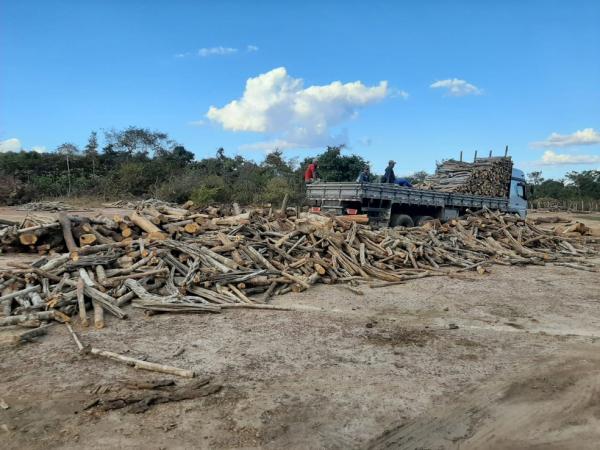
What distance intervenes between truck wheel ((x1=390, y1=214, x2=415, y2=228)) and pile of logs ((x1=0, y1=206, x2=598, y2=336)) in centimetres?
147

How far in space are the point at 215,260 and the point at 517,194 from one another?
15608 millimetres

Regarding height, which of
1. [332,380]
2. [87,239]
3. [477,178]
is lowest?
[332,380]

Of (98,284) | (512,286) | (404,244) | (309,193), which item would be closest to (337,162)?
(309,193)

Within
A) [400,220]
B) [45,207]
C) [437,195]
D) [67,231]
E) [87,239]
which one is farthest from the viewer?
[45,207]

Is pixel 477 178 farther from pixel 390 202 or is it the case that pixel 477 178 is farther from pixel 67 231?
pixel 67 231

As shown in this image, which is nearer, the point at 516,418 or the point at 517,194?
the point at 516,418

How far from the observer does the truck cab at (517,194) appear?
19375 millimetres

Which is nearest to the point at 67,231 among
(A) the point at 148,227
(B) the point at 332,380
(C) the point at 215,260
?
(A) the point at 148,227

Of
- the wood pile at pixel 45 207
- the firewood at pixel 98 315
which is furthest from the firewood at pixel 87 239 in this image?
the wood pile at pixel 45 207

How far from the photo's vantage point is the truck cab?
63.6 ft

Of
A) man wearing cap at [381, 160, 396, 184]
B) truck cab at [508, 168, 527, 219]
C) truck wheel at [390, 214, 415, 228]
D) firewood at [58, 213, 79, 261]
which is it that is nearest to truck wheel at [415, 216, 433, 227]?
truck wheel at [390, 214, 415, 228]

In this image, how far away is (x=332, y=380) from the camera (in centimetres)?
466

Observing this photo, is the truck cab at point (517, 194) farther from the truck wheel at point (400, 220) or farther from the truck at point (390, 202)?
the truck wheel at point (400, 220)

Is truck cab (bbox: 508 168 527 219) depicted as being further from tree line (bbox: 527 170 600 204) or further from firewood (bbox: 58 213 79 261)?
tree line (bbox: 527 170 600 204)
